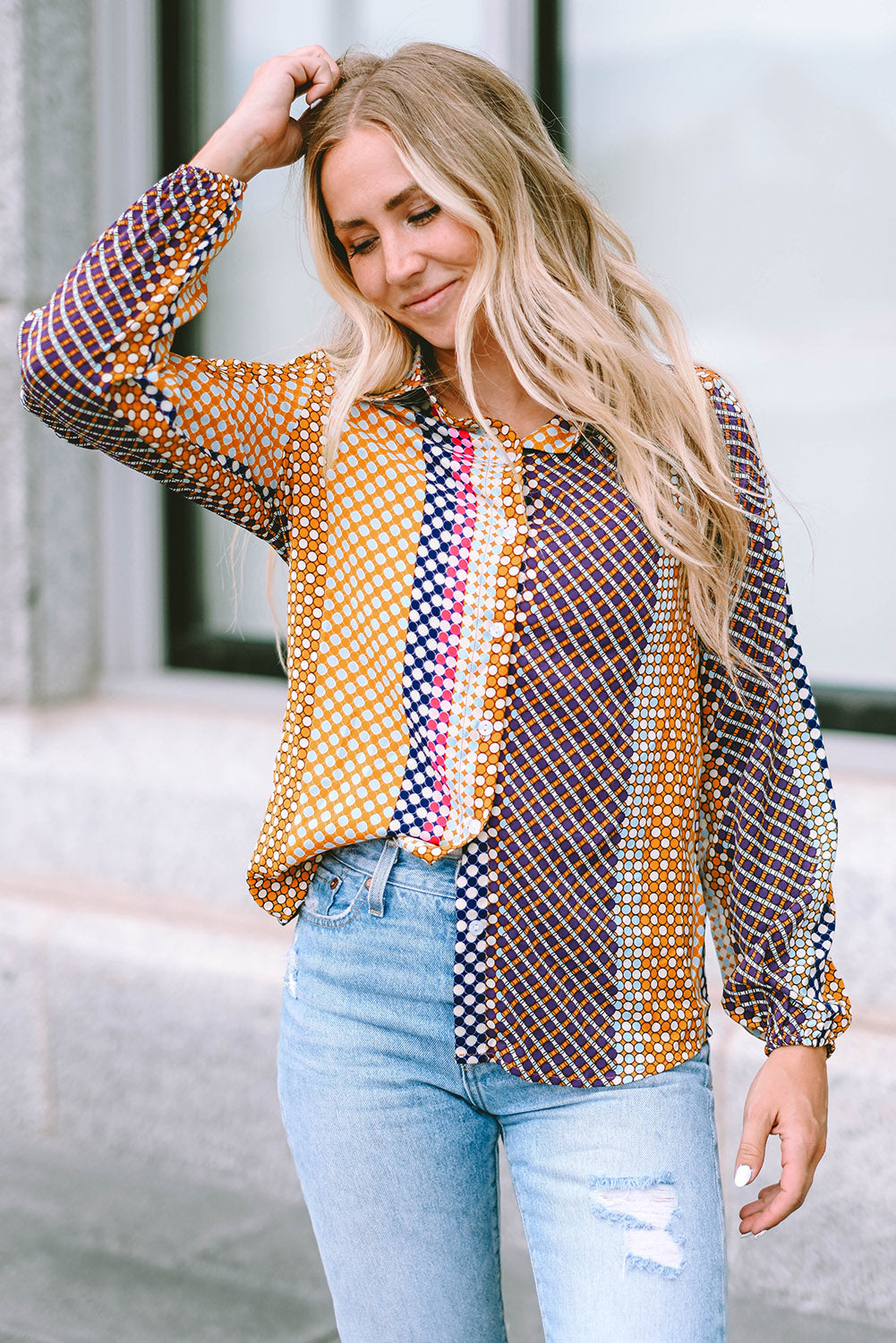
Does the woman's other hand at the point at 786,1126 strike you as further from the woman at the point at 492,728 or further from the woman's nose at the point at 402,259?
the woman's nose at the point at 402,259

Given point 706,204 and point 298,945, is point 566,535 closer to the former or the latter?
point 298,945

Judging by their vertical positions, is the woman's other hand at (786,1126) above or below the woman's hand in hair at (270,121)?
below

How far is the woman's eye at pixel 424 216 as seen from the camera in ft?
6.13

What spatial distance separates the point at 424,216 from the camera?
6.15 feet

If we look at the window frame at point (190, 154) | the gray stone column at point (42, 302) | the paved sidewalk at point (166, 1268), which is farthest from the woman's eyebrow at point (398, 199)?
the gray stone column at point (42, 302)

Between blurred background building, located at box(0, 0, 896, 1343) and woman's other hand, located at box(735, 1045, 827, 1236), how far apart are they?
4.63 feet

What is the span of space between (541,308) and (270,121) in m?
0.44

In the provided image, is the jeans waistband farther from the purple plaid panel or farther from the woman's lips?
the woman's lips

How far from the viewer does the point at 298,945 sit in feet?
6.00

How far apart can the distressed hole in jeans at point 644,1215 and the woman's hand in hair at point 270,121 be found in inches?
53.5

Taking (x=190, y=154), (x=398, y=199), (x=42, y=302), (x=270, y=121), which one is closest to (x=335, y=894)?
(x=398, y=199)

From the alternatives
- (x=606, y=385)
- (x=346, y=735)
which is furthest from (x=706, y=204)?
(x=346, y=735)

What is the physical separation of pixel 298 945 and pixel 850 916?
1.78 m

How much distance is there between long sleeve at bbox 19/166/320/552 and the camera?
1.74m
